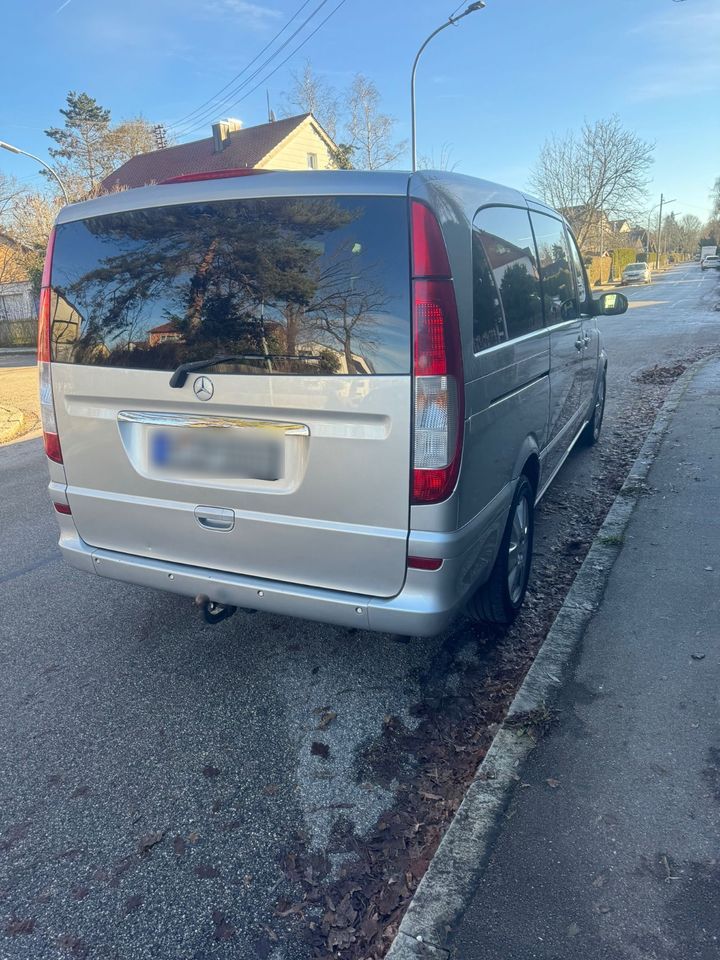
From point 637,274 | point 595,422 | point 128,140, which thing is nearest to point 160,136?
point 128,140

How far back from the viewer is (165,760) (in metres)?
2.79

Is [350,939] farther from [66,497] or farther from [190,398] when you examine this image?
[66,497]

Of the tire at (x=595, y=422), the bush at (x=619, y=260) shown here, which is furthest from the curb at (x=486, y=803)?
the bush at (x=619, y=260)

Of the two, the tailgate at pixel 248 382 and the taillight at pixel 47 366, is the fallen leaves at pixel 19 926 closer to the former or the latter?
the tailgate at pixel 248 382

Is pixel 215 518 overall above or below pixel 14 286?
below

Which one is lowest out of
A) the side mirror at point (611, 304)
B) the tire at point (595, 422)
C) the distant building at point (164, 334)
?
the tire at point (595, 422)

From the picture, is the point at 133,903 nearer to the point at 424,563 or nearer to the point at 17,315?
the point at 424,563

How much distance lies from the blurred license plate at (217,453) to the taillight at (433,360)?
569 millimetres

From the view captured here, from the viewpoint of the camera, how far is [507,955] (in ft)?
6.34

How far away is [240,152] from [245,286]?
45.2 meters

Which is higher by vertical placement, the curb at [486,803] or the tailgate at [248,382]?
the tailgate at [248,382]

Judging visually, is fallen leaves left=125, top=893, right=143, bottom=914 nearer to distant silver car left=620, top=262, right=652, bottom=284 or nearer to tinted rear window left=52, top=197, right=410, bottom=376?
tinted rear window left=52, top=197, right=410, bottom=376

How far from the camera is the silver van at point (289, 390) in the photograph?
8.09ft

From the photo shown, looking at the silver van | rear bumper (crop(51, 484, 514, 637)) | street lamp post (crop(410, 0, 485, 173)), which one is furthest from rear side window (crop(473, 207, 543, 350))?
street lamp post (crop(410, 0, 485, 173))
